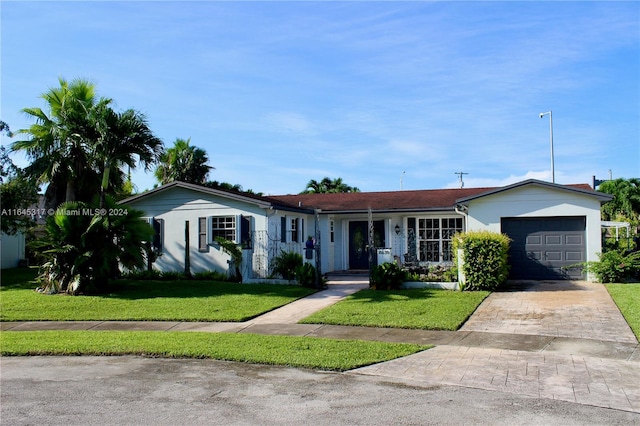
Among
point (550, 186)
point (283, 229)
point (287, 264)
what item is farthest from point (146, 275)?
point (550, 186)

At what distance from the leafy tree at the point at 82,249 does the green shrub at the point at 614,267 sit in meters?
14.4

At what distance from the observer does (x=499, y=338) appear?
992 cm

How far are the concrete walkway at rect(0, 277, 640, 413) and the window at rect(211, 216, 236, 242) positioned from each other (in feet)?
19.3

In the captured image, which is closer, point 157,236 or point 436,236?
point 157,236

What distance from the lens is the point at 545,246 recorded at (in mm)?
18000

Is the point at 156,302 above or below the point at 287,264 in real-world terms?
below

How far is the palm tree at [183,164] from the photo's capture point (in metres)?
31.3

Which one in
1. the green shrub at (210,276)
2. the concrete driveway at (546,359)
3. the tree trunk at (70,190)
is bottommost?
the concrete driveway at (546,359)

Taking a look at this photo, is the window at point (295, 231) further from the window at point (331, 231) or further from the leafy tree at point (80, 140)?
the leafy tree at point (80, 140)

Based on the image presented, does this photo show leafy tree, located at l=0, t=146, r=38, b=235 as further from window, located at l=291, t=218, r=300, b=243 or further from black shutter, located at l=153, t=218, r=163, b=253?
window, located at l=291, t=218, r=300, b=243

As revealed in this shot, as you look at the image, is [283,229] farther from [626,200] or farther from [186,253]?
[626,200]

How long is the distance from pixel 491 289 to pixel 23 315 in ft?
41.5

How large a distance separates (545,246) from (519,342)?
30.9 ft

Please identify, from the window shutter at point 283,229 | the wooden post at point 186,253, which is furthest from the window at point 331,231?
the wooden post at point 186,253
